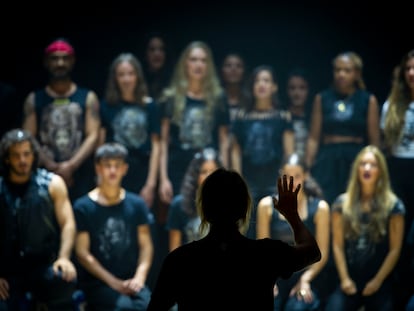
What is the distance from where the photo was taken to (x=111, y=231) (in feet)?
17.6

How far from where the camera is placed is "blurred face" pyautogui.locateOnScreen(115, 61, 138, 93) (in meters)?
5.86

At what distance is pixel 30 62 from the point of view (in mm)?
6312

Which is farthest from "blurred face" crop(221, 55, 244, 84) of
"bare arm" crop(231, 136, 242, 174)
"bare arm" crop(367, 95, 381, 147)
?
"bare arm" crop(367, 95, 381, 147)

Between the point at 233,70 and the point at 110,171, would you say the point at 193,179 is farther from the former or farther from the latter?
the point at 233,70

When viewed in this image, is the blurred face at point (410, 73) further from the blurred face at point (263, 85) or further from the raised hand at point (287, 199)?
the raised hand at point (287, 199)

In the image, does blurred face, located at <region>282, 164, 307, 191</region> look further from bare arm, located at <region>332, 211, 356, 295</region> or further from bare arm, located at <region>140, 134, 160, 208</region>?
bare arm, located at <region>140, 134, 160, 208</region>

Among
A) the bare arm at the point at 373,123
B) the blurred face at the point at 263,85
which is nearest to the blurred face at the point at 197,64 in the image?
the blurred face at the point at 263,85

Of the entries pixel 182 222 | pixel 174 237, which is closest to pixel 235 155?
pixel 182 222

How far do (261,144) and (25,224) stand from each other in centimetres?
197

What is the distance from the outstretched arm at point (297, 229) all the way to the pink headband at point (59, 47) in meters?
4.27

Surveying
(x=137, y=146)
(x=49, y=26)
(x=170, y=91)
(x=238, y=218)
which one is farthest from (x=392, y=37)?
(x=238, y=218)

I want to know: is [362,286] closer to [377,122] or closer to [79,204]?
[377,122]

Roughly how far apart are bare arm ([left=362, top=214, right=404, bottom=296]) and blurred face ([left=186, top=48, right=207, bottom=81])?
191 centimetres

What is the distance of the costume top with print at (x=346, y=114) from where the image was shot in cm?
590
